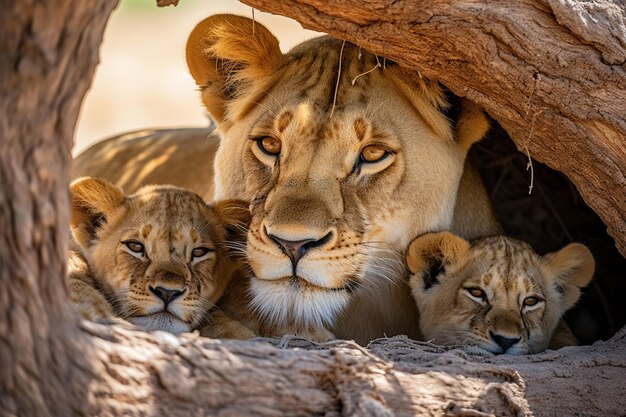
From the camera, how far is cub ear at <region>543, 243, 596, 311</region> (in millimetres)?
3898

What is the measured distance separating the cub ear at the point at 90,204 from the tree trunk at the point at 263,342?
1023 millimetres

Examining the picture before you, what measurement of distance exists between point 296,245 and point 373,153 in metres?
0.55

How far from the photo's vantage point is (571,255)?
3.90 m

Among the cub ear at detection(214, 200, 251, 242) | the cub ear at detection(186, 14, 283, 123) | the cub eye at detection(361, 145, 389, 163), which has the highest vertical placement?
the cub ear at detection(186, 14, 283, 123)

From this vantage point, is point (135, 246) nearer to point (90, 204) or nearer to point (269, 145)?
point (90, 204)

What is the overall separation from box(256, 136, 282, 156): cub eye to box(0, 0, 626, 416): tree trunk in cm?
59

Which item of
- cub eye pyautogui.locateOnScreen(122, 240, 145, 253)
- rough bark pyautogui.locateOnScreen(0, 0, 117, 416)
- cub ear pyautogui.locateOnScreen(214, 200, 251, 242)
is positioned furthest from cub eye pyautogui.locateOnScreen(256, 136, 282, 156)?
rough bark pyautogui.locateOnScreen(0, 0, 117, 416)

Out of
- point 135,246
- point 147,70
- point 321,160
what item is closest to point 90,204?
point 135,246

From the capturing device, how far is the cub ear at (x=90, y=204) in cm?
368

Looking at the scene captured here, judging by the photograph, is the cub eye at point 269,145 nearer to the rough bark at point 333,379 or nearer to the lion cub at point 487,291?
the lion cub at point 487,291

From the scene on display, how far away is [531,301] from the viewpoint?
12.0 ft

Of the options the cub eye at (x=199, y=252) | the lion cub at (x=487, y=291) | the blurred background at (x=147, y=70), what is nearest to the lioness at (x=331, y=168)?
the lion cub at (x=487, y=291)

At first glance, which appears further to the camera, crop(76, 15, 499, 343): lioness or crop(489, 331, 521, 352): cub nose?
crop(489, 331, 521, 352): cub nose

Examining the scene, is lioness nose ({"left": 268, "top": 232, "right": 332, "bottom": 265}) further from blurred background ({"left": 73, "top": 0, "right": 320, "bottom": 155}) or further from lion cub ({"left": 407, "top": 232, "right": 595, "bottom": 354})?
blurred background ({"left": 73, "top": 0, "right": 320, "bottom": 155})
